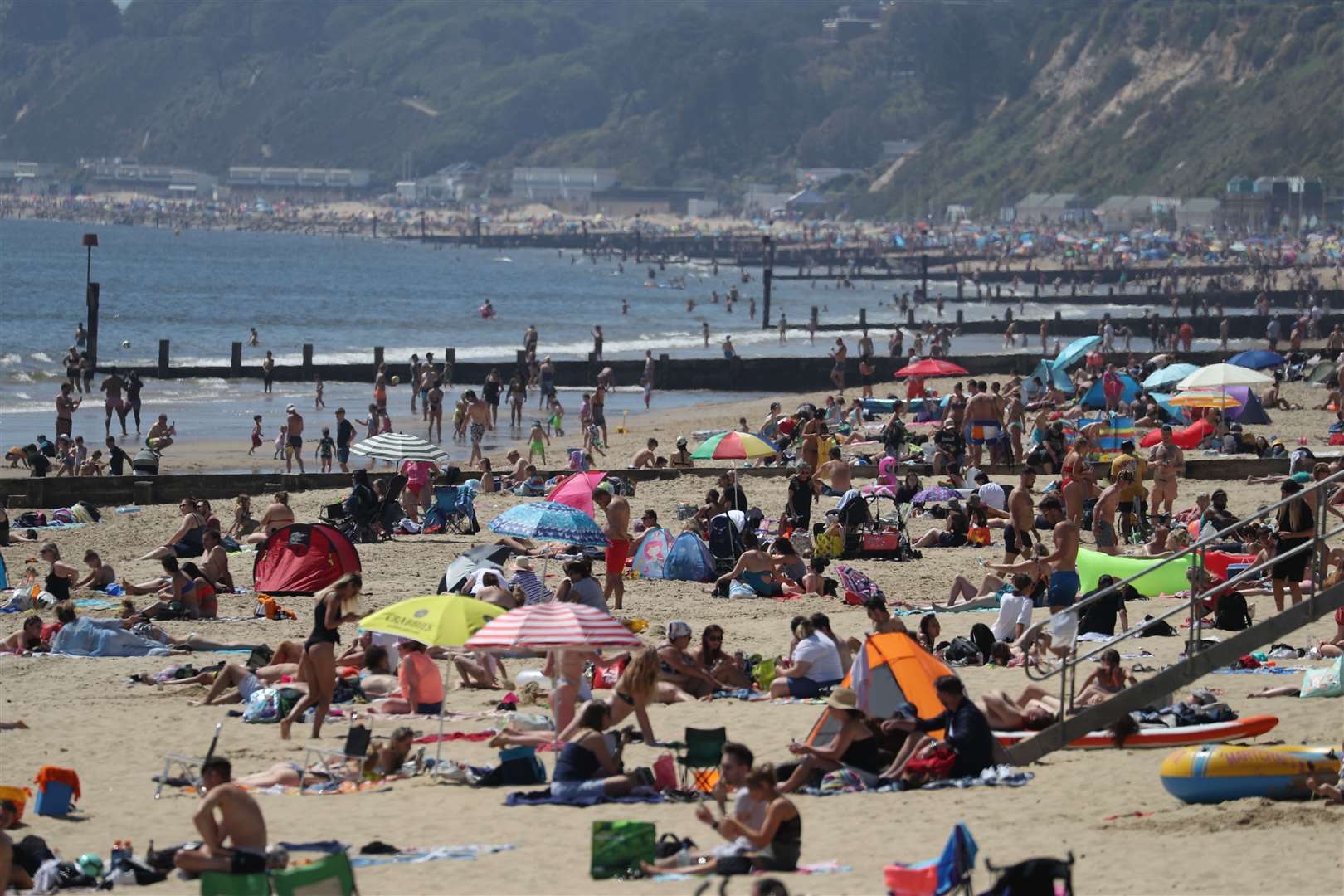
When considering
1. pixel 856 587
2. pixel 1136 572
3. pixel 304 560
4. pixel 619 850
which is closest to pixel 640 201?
pixel 304 560

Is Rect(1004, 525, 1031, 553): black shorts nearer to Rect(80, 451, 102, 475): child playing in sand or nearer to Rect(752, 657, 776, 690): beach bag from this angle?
Rect(752, 657, 776, 690): beach bag

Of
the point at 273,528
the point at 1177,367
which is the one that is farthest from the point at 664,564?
the point at 1177,367

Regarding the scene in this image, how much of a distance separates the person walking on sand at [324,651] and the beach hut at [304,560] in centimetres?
428

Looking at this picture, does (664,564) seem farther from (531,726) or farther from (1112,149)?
(1112,149)

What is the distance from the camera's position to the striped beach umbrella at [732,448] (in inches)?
738

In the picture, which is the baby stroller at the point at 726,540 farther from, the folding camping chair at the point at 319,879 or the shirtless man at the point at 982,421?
the folding camping chair at the point at 319,879

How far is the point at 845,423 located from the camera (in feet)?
85.5

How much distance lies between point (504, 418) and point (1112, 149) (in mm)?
127229

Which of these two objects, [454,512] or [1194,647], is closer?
[1194,647]

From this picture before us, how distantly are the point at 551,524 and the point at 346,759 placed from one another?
471 centimetres

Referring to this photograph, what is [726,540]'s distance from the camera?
50.8 feet

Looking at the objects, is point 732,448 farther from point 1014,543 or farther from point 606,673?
point 606,673

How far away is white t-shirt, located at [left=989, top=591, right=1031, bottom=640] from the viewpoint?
11.8 meters

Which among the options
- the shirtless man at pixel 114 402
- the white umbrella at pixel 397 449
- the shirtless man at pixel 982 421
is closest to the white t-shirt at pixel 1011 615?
the white umbrella at pixel 397 449
